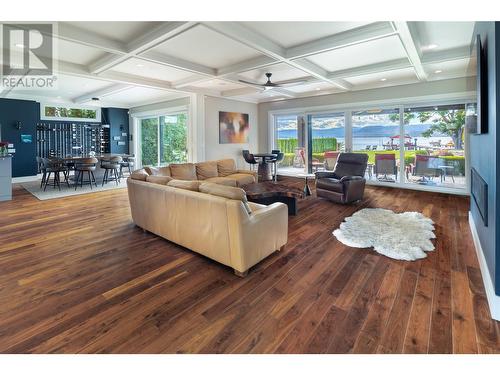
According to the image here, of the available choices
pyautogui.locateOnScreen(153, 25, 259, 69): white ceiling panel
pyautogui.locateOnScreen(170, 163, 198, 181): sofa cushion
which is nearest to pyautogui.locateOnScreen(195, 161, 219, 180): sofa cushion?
pyautogui.locateOnScreen(170, 163, 198, 181): sofa cushion

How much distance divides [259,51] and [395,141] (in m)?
4.83

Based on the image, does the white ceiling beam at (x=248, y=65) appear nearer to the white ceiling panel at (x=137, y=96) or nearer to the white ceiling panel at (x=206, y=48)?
the white ceiling panel at (x=206, y=48)

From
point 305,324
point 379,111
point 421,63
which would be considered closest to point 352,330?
point 305,324

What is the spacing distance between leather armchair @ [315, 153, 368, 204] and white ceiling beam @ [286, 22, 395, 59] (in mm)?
2450

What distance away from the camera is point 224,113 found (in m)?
8.46

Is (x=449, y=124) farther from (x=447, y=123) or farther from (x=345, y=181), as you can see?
(x=345, y=181)

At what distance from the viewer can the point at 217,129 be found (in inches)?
326

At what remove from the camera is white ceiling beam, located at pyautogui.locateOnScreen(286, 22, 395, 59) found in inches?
140

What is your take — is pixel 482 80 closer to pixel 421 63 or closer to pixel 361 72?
pixel 421 63

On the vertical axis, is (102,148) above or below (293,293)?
above

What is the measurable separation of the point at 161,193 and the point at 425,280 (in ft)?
9.74

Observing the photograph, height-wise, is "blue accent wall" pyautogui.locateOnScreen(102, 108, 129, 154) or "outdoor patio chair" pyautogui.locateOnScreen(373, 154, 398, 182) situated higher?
"blue accent wall" pyautogui.locateOnScreen(102, 108, 129, 154)

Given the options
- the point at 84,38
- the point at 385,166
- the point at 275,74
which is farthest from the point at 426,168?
the point at 84,38

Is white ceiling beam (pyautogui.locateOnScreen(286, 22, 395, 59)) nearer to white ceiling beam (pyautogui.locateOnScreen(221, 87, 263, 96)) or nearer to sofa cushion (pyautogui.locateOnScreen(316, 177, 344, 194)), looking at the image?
sofa cushion (pyautogui.locateOnScreen(316, 177, 344, 194))
